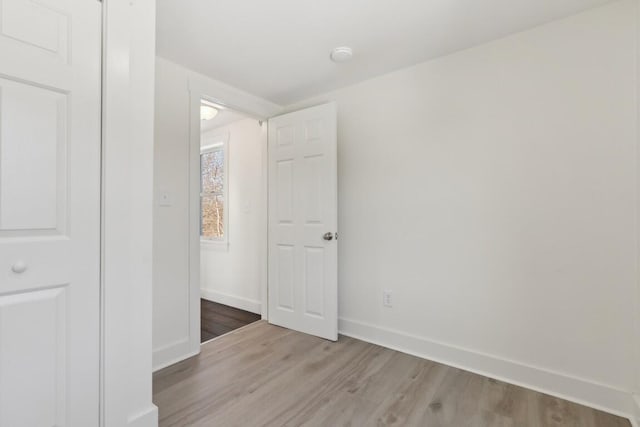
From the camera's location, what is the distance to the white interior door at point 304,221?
254cm

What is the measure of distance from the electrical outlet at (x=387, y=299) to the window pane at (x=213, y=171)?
248 cm

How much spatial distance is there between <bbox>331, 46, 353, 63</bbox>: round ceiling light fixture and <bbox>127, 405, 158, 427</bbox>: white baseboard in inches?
93.6

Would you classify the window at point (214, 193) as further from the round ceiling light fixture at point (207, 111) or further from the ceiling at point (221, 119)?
the round ceiling light fixture at point (207, 111)

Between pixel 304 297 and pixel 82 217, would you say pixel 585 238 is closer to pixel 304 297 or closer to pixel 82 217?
pixel 304 297

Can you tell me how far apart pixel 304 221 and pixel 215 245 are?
5.69 ft

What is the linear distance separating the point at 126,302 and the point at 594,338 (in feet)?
8.24

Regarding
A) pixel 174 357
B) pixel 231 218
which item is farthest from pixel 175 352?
pixel 231 218

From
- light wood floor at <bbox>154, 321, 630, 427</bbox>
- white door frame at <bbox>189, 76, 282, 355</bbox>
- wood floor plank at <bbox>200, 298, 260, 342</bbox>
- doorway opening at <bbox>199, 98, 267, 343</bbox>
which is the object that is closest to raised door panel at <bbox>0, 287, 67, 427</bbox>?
light wood floor at <bbox>154, 321, 630, 427</bbox>

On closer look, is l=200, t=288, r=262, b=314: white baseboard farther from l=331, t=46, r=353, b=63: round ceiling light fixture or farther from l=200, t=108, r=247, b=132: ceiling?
l=331, t=46, r=353, b=63: round ceiling light fixture

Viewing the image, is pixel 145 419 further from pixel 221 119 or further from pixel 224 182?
pixel 221 119

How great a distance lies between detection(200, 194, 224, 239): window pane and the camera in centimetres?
394

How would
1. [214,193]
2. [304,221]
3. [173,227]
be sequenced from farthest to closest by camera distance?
[214,193] < [304,221] < [173,227]

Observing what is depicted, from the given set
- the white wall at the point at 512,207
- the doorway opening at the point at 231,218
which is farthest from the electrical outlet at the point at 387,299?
the doorway opening at the point at 231,218

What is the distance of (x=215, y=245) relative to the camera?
3879 millimetres
